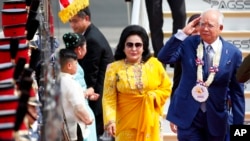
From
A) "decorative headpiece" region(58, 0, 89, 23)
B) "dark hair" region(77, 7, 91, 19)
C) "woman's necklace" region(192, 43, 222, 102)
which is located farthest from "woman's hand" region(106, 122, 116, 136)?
"dark hair" region(77, 7, 91, 19)

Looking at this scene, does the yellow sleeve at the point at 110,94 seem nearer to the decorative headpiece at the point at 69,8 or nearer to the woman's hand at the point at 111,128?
the woman's hand at the point at 111,128

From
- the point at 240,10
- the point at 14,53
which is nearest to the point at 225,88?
the point at 14,53

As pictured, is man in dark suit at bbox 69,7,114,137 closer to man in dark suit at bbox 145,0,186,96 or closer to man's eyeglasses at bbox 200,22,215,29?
man in dark suit at bbox 145,0,186,96

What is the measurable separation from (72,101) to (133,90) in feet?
1.61

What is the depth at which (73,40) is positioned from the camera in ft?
30.2

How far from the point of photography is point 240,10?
12.1 m

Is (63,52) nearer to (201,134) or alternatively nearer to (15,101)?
(201,134)

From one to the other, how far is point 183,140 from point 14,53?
314 cm

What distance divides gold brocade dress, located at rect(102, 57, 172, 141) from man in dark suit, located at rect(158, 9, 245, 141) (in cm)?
23

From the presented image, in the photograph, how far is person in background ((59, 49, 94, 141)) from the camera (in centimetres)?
838

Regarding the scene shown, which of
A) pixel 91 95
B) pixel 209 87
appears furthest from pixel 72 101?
pixel 209 87

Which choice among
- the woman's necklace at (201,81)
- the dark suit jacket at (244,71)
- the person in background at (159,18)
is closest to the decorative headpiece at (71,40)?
the woman's necklace at (201,81)

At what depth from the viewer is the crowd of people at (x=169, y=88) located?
8117 millimetres

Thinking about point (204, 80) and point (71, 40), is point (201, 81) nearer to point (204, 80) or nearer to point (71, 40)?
point (204, 80)
